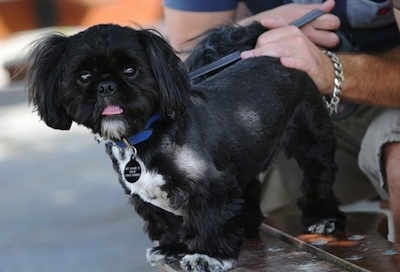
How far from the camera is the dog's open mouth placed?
2.78 metres

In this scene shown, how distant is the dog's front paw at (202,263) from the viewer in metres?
2.98

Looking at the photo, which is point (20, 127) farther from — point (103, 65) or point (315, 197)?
point (103, 65)

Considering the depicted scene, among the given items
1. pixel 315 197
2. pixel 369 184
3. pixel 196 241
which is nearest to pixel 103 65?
pixel 196 241

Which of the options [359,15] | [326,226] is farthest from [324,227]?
[359,15]

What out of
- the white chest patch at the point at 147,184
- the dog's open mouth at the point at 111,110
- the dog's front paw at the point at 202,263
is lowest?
the dog's front paw at the point at 202,263

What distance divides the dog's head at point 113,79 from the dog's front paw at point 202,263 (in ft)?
1.37

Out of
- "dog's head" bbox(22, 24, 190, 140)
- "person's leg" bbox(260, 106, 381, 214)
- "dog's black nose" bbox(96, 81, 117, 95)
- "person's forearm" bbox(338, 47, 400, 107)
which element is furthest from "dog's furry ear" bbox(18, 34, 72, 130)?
"person's leg" bbox(260, 106, 381, 214)

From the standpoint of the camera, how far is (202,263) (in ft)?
9.80

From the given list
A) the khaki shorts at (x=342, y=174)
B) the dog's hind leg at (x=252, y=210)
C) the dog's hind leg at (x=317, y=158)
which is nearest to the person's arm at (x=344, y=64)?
the dog's hind leg at (x=317, y=158)

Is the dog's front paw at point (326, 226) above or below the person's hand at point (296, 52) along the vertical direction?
below

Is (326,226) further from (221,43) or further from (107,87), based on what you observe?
(107,87)

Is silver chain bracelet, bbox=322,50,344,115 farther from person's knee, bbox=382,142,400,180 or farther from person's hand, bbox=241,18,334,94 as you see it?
person's knee, bbox=382,142,400,180

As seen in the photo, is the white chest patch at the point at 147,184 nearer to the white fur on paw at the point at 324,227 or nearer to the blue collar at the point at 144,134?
the blue collar at the point at 144,134

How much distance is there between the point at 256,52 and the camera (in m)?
3.44
